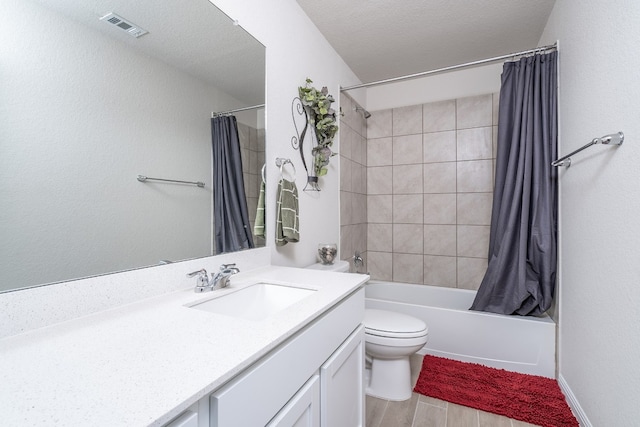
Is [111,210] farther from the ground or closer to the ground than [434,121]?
closer to the ground

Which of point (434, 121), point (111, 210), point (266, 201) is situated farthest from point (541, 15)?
point (111, 210)

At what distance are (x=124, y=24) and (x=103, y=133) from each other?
376 mm

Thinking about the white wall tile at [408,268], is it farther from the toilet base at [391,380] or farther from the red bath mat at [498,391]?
the toilet base at [391,380]

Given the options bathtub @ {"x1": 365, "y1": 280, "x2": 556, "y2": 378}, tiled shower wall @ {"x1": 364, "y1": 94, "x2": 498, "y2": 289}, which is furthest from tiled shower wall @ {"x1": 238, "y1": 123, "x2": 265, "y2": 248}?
bathtub @ {"x1": 365, "y1": 280, "x2": 556, "y2": 378}

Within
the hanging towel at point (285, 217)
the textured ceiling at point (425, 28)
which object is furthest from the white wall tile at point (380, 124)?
the hanging towel at point (285, 217)

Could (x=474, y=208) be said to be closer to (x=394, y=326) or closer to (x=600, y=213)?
(x=600, y=213)

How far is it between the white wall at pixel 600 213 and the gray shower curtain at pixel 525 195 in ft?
0.29

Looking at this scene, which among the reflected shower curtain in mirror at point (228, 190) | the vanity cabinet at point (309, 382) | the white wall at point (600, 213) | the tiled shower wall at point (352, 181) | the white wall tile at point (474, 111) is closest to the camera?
the vanity cabinet at point (309, 382)

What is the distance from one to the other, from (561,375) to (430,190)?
1.68m

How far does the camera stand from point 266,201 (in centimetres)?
154

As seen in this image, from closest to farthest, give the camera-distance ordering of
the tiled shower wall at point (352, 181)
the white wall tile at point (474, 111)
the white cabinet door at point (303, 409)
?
the white cabinet door at point (303, 409)
the tiled shower wall at point (352, 181)
the white wall tile at point (474, 111)

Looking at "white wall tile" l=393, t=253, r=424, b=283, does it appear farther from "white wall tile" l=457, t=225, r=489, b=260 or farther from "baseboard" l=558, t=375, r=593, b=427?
"baseboard" l=558, t=375, r=593, b=427

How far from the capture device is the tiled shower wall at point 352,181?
8.27ft

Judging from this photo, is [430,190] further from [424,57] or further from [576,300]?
[576,300]
